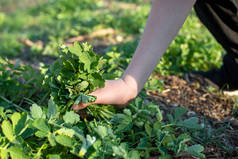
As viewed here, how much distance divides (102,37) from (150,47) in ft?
6.94

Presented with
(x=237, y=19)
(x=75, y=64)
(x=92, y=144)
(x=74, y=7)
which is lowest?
(x=92, y=144)

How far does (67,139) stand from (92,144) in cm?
11

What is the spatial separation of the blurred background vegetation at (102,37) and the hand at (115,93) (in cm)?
31

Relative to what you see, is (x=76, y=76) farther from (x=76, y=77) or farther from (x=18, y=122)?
(x=18, y=122)

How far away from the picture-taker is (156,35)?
4.84 feet

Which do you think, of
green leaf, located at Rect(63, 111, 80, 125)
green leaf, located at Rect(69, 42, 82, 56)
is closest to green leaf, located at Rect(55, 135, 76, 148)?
green leaf, located at Rect(63, 111, 80, 125)

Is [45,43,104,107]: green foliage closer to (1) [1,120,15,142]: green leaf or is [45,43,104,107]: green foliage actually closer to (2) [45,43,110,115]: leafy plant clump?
(2) [45,43,110,115]: leafy plant clump

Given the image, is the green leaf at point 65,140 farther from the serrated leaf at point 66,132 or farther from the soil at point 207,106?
the soil at point 207,106

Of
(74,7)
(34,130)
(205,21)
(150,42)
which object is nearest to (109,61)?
(150,42)

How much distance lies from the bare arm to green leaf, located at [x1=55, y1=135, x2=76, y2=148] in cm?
24

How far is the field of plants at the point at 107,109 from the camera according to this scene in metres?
1.21

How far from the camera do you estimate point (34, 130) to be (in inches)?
50.2

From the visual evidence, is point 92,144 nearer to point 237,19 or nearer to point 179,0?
point 179,0

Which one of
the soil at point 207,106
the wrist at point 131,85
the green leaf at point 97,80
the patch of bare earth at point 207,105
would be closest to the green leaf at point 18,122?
the green leaf at point 97,80
